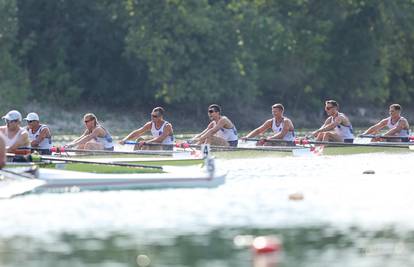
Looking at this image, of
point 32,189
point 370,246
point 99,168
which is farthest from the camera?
point 99,168

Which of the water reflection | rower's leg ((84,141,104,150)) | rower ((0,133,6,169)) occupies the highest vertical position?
rower's leg ((84,141,104,150))

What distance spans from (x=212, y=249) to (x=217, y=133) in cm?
1399

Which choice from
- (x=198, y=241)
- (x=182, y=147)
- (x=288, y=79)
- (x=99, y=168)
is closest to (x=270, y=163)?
(x=182, y=147)

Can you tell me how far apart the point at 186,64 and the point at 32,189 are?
32.0 metres

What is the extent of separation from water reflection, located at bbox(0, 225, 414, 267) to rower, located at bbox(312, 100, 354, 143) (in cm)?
1340

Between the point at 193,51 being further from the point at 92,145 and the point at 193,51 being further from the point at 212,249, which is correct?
the point at 212,249

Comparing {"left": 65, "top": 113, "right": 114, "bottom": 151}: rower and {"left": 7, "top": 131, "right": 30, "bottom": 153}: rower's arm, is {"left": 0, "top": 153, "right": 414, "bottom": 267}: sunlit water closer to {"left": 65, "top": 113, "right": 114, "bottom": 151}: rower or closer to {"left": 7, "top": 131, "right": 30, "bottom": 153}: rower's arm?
{"left": 7, "top": 131, "right": 30, "bottom": 153}: rower's arm

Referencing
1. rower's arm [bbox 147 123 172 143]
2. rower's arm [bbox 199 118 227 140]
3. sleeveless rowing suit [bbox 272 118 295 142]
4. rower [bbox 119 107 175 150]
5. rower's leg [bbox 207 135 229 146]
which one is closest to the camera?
rower [bbox 119 107 175 150]

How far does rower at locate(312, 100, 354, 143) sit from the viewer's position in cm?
3047

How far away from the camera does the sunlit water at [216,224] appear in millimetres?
15258

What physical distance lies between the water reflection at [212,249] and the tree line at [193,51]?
34.2 m

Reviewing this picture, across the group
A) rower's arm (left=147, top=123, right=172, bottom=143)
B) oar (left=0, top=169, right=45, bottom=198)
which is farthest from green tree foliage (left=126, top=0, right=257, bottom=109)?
oar (left=0, top=169, right=45, bottom=198)

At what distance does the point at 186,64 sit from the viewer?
52.4 m

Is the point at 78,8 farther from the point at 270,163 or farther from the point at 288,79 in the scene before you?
the point at 270,163
